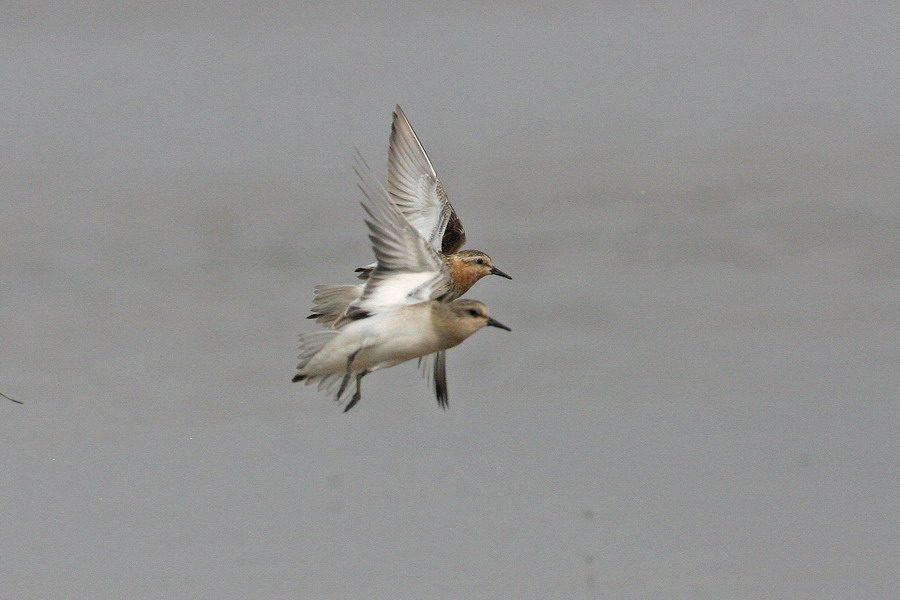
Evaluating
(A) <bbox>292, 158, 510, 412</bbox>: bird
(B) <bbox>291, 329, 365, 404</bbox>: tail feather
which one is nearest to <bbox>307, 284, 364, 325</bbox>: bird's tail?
(B) <bbox>291, 329, 365, 404</bbox>: tail feather

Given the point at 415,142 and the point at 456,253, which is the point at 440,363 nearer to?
the point at 456,253

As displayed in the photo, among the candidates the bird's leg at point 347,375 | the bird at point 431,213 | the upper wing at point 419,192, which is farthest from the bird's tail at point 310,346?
the upper wing at point 419,192

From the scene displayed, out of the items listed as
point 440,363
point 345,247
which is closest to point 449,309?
point 440,363

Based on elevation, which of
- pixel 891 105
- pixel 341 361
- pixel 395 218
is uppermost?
pixel 891 105

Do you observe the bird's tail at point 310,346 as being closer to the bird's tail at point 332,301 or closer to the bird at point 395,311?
the bird at point 395,311

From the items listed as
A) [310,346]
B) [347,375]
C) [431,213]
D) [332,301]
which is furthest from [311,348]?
[431,213]

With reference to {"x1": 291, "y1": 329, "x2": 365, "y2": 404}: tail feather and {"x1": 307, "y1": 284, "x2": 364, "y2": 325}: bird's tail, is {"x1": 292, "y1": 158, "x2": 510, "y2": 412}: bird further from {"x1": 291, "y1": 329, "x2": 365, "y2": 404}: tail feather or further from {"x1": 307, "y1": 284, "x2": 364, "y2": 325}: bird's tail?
{"x1": 307, "y1": 284, "x2": 364, "y2": 325}: bird's tail
